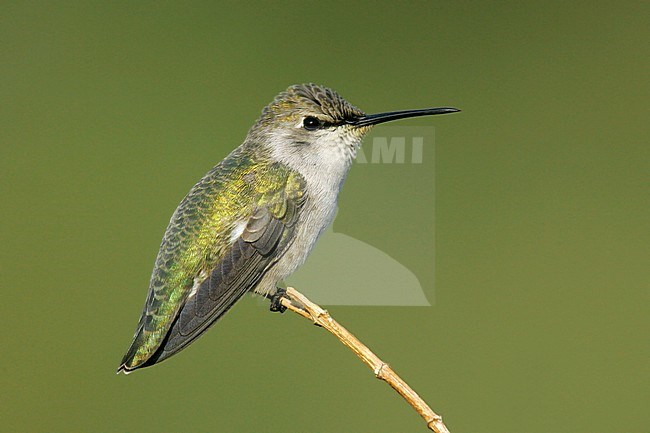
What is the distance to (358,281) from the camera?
1279mm

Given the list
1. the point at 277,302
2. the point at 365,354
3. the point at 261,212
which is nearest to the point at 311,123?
the point at 261,212

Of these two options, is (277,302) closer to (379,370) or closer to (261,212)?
(261,212)

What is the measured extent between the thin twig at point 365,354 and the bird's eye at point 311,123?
312 mm

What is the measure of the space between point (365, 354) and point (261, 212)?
1.28 ft

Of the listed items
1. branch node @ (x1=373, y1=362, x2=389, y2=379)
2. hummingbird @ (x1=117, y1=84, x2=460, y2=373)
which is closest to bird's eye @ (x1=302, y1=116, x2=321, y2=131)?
hummingbird @ (x1=117, y1=84, x2=460, y2=373)

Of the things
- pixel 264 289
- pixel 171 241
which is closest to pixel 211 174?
pixel 171 241

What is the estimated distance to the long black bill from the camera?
114cm

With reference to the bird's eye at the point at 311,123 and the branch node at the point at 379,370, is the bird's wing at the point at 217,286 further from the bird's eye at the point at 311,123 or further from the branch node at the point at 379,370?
the branch node at the point at 379,370

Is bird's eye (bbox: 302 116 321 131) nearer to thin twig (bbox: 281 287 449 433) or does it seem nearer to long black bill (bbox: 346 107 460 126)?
long black bill (bbox: 346 107 460 126)

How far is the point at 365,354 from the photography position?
1.11m

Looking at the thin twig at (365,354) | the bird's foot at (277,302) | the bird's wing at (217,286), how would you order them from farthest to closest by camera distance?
the bird's foot at (277,302) → the bird's wing at (217,286) → the thin twig at (365,354)

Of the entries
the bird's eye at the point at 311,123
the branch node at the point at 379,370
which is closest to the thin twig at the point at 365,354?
the branch node at the point at 379,370

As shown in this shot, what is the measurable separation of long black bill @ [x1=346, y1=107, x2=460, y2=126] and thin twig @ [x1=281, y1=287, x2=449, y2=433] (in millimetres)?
327

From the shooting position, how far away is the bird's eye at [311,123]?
1.46m
